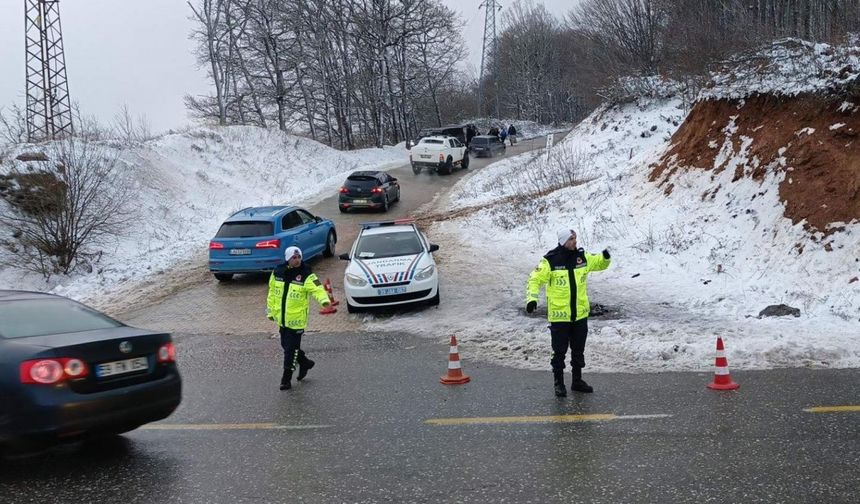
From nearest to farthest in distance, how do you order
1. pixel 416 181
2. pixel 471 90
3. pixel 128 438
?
pixel 128 438, pixel 416 181, pixel 471 90

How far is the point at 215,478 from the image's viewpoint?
5328 millimetres

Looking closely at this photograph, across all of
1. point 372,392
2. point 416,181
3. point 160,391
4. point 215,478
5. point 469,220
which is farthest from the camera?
point 416,181

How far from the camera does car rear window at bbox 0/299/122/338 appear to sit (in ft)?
18.4

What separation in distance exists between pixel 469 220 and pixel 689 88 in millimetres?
13196

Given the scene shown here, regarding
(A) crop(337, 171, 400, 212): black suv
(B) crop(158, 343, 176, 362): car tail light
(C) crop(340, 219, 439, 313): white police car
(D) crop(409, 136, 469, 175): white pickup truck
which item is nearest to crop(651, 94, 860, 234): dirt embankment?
(C) crop(340, 219, 439, 313): white police car

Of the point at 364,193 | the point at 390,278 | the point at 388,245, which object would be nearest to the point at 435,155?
A: the point at 364,193

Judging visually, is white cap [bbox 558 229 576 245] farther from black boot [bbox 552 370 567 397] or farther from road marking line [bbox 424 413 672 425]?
road marking line [bbox 424 413 672 425]

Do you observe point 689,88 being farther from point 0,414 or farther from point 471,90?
point 471,90

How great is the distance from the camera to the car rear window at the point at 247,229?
51.4ft

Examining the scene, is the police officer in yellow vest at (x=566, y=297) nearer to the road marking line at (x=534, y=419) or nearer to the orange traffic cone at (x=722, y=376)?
the road marking line at (x=534, y=419)

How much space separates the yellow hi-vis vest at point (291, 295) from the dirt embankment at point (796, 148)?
349 inches

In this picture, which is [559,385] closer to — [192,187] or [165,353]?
[165,353]

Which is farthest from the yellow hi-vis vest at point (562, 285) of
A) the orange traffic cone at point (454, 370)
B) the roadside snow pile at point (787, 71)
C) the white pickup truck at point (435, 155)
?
the white pickup truck at point (435, 155)

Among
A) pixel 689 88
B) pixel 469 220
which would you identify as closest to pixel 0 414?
pixel 469 220
